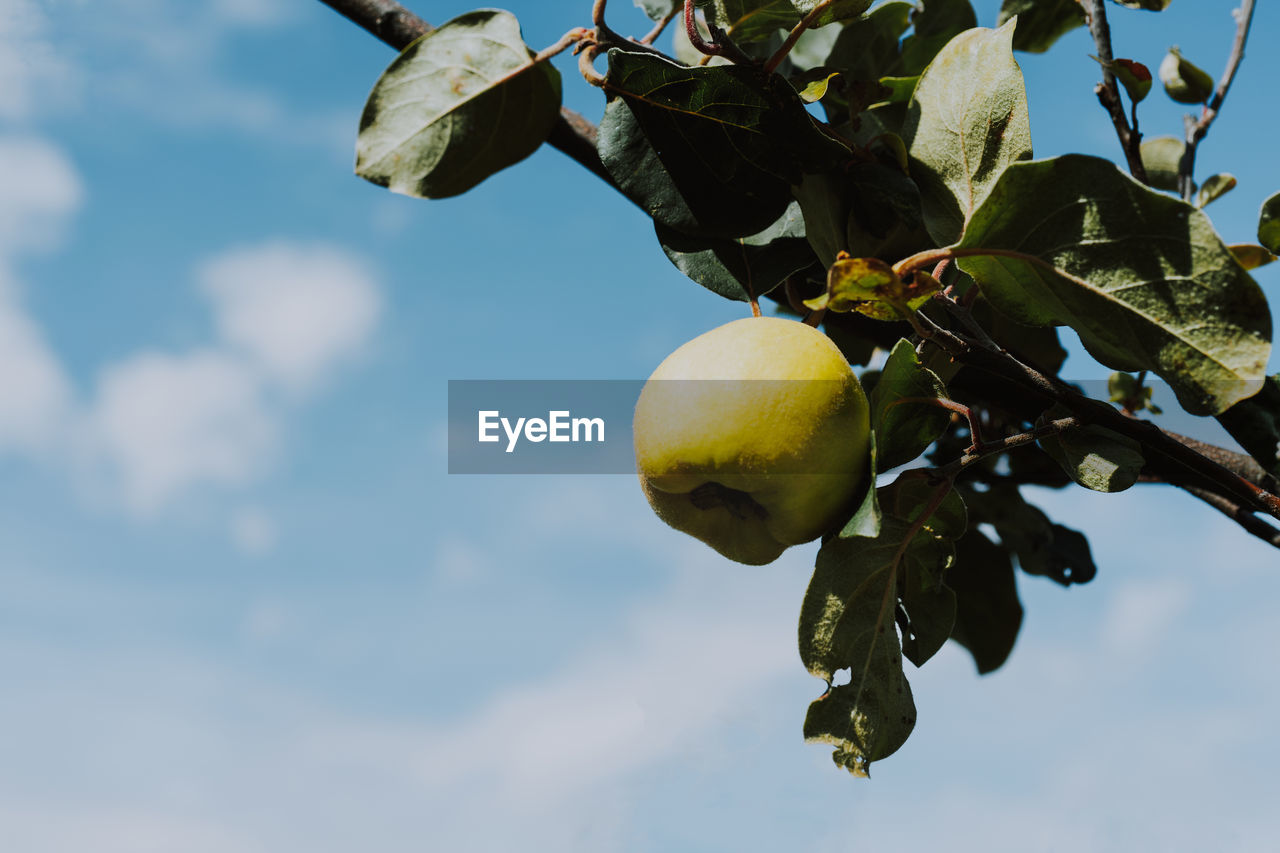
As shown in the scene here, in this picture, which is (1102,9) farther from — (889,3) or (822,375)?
(822,375)

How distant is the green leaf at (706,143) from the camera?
0.88 meters

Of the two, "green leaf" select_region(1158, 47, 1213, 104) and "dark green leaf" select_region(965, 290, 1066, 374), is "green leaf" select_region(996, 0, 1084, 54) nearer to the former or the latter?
"green leaf" select_region(1158, 47, 1213, 104)

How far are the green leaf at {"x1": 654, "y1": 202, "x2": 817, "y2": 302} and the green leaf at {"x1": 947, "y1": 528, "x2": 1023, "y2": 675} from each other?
82 centimetres

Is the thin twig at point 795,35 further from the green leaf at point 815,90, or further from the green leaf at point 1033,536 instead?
the green leaf at point 1033,536

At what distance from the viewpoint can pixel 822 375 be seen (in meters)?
0.81

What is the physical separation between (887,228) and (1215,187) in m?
0.74

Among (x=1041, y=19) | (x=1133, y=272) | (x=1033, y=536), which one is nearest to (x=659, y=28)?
(x=1133, y=272)

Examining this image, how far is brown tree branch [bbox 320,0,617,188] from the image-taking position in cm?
124

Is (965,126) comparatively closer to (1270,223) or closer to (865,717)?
(1270,223)

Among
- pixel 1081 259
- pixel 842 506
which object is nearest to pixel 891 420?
pixel 842 506

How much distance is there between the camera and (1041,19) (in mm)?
1408

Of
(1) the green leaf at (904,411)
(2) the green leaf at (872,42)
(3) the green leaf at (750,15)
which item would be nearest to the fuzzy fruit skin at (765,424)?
(1) the green leaf at (904,411)

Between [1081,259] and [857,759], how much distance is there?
1.67ft

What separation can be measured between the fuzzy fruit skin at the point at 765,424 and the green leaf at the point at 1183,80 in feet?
3.07
